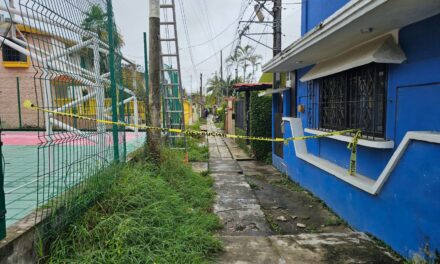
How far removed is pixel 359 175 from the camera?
4.30 meters

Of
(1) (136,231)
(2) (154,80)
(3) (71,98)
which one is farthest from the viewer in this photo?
(2) (154,80)

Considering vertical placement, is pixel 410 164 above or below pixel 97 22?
below

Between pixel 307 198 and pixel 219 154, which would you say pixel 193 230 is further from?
pixel 219 154

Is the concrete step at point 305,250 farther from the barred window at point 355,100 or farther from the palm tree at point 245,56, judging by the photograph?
the palm tree at point 245,56

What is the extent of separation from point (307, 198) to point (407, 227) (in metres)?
2.81

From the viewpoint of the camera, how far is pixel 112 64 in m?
3.92

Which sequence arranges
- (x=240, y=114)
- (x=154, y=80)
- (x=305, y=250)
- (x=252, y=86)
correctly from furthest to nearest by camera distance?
(x=240, y=114) → (x=252, y=86) → (x=154, y=80) → (x=305, y=250)

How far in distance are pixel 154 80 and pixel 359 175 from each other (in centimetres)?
392

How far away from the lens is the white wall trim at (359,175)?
2.83 meters

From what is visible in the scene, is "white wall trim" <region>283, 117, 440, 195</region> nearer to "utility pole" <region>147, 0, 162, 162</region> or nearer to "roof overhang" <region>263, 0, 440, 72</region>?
"roof overhang" <region>263, 0, 440, 72</region>

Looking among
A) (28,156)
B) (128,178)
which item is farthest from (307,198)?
(28,156)

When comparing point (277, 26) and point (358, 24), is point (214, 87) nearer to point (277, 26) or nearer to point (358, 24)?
point (277, 26)

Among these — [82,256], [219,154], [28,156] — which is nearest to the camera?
[82,256]

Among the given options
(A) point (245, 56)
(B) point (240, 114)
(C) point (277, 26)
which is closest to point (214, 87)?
(A) point (245, 56)
